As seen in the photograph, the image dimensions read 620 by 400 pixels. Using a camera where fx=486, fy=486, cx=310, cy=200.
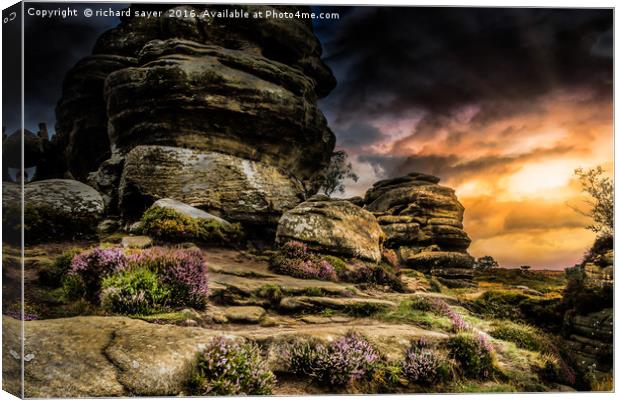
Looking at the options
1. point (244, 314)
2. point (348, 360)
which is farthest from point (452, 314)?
point (244, 314)

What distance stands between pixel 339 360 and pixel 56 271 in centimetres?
580

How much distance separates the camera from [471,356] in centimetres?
1024

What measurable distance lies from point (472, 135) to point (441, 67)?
176cm

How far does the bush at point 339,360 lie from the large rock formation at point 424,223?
3612mm

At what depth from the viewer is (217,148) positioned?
14.0 meters

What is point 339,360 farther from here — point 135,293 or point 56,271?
point 56,271

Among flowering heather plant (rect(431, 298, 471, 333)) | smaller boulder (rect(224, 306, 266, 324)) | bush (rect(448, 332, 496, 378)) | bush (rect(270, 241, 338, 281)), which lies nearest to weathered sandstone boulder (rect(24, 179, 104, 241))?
smaller boulder (rect(224, 306, 266, 324))

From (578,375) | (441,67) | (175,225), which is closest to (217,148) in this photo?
(175,225)

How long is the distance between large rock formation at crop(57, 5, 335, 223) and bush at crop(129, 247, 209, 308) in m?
2.47

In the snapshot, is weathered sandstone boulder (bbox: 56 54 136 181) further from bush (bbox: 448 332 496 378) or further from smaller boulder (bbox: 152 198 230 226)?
bush (bbox: 448 332 496 378)

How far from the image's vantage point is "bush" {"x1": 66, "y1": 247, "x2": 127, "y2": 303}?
964cm

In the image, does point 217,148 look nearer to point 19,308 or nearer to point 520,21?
point 19,308

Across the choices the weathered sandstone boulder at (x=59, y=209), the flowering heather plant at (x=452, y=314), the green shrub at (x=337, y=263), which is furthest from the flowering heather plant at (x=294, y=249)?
the weathered sandstone boulder at (x=59, y=209)

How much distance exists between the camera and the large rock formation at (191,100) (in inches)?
502
